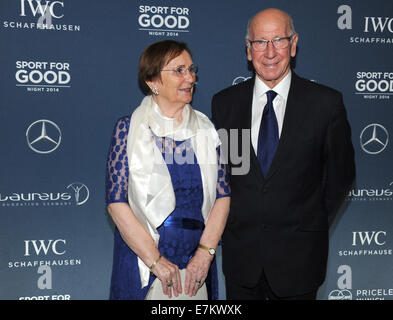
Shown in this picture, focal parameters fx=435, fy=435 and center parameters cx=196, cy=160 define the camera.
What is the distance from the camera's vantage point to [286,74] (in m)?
2.25

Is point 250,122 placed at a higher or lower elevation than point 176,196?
higher

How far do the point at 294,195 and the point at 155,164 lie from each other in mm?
701

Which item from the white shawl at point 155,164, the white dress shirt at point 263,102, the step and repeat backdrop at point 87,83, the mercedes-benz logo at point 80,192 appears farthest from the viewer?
the mercedes-benz logo at point 80,192

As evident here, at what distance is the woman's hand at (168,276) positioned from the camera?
209cm

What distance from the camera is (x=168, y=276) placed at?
6.87 ft

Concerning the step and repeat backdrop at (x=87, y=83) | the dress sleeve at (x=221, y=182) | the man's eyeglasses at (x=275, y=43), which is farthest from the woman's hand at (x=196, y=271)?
the step and repeat backdrop at (x=87, y=83)

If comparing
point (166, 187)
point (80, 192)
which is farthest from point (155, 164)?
point (80, 192)

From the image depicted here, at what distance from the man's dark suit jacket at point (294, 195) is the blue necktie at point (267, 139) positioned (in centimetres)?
3

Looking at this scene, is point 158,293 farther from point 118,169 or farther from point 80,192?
point 80,192

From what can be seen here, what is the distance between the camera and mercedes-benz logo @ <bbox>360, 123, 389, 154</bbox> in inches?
137

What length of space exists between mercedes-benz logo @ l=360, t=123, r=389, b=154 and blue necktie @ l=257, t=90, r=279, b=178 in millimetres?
1608

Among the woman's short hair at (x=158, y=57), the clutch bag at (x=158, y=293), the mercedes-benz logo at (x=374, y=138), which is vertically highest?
the woman's short hair at (x=158, y=57)

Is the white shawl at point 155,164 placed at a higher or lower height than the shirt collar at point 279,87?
lower

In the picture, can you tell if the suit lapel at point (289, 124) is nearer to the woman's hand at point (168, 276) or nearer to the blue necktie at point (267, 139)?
the blue necktie at point (267, 139)
